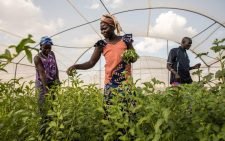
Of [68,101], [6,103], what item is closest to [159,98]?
[68,101]

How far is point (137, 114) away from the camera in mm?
2467

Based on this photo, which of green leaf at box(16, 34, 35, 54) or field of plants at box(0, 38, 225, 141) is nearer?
green leaf at box(16, 34, 35, 54)

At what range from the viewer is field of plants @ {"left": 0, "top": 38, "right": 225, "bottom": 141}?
2123 mm

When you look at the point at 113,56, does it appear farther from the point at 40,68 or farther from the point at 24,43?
the point at 24,43

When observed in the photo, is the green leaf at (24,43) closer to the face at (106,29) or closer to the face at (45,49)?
the face at (106,29)

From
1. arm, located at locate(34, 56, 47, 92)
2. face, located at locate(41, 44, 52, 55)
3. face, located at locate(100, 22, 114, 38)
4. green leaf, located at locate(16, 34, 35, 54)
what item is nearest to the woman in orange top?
face, located at locate(100, 22, 114, 38)

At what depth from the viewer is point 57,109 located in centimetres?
261

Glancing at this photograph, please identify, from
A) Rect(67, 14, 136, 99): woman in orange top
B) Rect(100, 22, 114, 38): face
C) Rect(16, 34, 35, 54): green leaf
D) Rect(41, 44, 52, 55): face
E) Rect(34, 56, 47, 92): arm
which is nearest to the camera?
Rect(16, 34, 35, 54): green leaf

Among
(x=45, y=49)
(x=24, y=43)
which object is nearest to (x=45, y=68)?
(x=45, y=49)

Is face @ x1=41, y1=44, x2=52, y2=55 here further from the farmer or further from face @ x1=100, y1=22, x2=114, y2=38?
face @ x1=100, y1=22, x2=114, y2=38

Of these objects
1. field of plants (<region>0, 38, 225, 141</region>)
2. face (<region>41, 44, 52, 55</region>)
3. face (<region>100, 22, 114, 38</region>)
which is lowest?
field of plants (<region>0, 38, 225, 141</region>)

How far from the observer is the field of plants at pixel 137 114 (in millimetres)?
2123

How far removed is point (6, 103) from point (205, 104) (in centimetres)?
135

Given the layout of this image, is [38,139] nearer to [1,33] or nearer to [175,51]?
[175,51]
